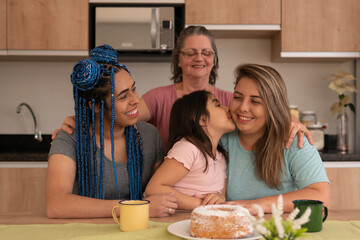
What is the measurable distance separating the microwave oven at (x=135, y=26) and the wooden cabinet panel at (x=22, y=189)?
41.9 inches

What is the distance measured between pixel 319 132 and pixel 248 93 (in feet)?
5.39

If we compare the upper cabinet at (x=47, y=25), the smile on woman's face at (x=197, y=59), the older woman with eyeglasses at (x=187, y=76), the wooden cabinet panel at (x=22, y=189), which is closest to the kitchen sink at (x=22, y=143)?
the wooden cabinet panel at (x=22, y=189)

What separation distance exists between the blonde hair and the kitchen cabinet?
4.89 ft

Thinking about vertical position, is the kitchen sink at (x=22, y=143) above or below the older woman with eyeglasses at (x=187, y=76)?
below

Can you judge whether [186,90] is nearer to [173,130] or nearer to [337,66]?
[173,130]

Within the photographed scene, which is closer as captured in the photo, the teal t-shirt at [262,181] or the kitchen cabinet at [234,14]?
the teal t-shirt at [262,181]

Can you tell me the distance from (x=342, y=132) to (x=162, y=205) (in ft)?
7.69

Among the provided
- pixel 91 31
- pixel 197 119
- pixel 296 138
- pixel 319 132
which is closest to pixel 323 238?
pixel 296 138

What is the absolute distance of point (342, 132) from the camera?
3.24m

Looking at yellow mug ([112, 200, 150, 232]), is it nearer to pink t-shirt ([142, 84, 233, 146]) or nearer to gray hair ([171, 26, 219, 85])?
pink t-shirt ([142, 84, 233, 146])

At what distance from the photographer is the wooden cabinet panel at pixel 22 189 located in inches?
111

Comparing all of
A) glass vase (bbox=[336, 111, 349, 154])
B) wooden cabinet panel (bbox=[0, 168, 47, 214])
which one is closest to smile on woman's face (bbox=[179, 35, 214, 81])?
wooden cabinet panel (bbox=[0, 168, 47, 214])

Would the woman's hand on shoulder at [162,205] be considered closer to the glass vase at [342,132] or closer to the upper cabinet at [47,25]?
the upper cabinet at [47,25]

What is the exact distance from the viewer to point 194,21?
3055 mm
